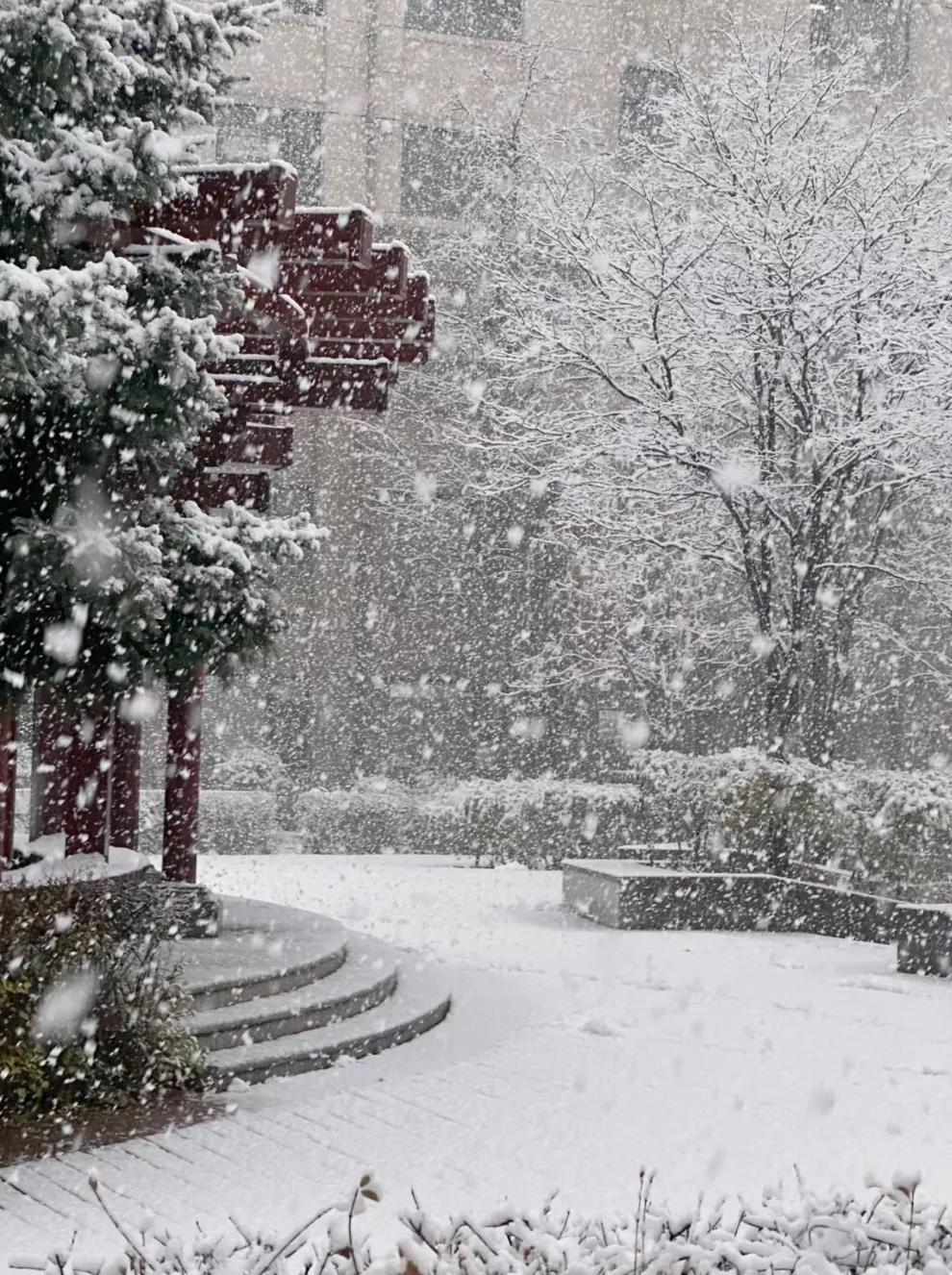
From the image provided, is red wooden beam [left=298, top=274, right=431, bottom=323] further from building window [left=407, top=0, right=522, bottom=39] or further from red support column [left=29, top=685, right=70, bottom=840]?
building window [left=407, top=0, right=522, bottom=39]

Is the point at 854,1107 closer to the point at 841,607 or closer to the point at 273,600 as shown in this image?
the point at 273,600

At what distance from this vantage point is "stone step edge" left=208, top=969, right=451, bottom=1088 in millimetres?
7340

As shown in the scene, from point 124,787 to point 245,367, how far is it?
330 centimetres

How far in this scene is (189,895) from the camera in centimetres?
1002

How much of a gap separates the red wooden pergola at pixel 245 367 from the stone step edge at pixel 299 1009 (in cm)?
197

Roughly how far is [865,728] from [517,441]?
39.1 ft

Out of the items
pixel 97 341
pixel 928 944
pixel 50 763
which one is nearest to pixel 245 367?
pixel 50 763

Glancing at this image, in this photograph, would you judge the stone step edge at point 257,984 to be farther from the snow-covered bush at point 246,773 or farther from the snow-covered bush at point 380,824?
the snow-covered bush at point 246,773

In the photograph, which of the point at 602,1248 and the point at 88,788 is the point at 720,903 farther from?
the point at 602,1248

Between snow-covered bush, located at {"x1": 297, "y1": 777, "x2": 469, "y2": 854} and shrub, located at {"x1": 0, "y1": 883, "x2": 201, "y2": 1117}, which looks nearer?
shrub, located at {"x1": 0, "y1": 883, "x2": 201, "y2": 1117}

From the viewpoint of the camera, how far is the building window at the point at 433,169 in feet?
86.9

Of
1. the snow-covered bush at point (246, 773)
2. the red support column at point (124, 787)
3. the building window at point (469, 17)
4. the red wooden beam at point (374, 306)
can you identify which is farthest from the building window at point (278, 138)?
the red support column at point (124, 787)

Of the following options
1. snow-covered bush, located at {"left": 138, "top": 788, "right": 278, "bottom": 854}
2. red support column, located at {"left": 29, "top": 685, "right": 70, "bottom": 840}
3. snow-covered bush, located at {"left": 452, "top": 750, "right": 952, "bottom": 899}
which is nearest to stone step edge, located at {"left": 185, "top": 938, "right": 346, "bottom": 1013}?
red support column, located at {"left": 29, "top": 685, "right": 70, "bottom": 840}

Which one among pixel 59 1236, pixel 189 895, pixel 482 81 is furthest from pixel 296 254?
pixel 482 81
